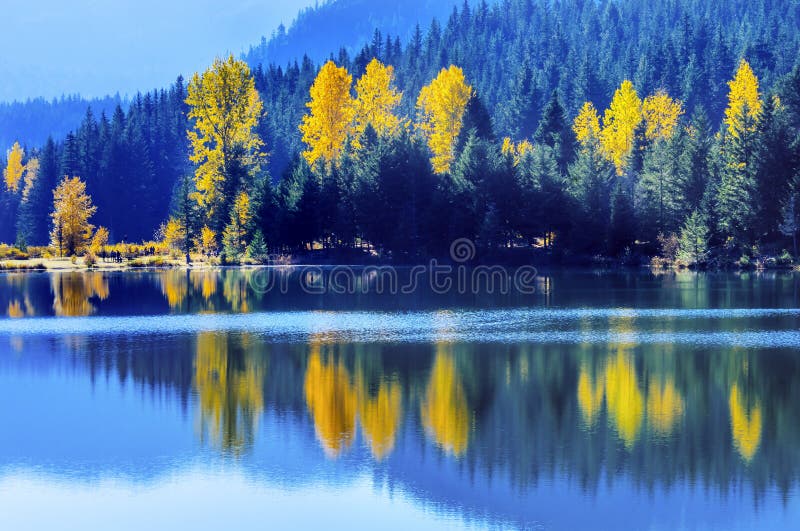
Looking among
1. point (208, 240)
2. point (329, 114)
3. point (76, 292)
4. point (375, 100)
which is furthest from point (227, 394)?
point (375, 100)

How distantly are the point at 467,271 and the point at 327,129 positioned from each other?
76.9 ft

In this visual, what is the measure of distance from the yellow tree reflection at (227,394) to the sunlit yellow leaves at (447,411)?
426 cm

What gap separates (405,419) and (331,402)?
287 centimetres

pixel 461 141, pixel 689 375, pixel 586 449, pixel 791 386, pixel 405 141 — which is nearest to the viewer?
pixel 586 449

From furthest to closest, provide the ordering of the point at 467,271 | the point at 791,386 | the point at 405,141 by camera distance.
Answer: the point at 405,141 < the point at 467,271 < the point at 791,386

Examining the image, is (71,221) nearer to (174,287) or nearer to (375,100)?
(375,100)

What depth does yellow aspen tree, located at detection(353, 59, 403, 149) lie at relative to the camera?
89.6 meters

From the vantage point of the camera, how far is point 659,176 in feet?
247

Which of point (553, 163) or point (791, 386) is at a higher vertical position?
point (553, 163)

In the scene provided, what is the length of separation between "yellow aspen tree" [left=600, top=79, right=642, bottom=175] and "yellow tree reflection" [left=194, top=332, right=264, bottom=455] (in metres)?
67.2

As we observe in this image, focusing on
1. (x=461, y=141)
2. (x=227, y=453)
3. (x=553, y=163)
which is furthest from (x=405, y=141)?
(x=227, y=453)

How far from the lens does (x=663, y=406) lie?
23438 mm

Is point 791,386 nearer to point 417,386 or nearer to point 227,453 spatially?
point 417,386

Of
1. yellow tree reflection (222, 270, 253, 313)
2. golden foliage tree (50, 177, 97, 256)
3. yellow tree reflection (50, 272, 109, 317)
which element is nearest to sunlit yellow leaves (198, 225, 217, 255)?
yellow tree reflection (222, 270, 253, 313)
